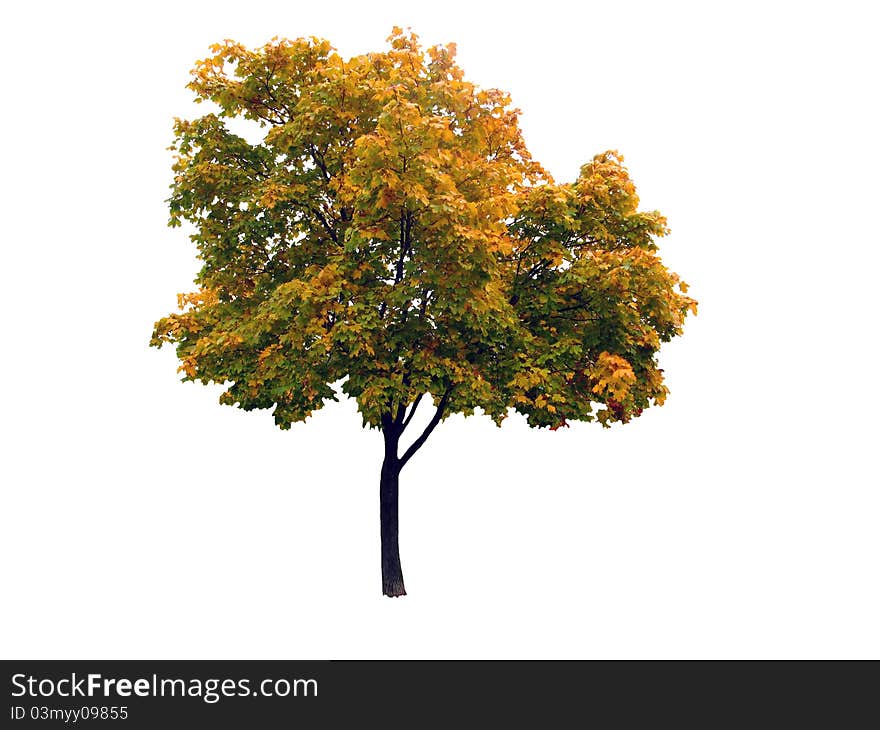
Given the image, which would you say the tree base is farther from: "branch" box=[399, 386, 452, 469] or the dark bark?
"branch" box=[399, 386, 452, 469]

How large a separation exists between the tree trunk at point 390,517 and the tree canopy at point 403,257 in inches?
30.5

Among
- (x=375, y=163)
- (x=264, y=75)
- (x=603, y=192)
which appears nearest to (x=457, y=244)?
(x=375, y=163)

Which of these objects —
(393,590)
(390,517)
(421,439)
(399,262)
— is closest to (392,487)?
(390,517)

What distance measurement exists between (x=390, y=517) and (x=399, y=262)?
5.55 metres

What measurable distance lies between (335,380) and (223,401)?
9.19 feet

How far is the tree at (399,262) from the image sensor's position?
1741cm

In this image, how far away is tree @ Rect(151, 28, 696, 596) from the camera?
17406 mm

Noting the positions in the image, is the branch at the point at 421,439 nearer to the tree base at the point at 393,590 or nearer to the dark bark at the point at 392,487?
the dark bark at the point at 392,487

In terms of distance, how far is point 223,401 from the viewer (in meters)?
19.2

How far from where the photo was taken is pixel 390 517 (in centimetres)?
1962

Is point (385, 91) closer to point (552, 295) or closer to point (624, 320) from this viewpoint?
point (552, 295)

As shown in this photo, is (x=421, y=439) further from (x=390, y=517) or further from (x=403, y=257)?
(x=403, y=257)

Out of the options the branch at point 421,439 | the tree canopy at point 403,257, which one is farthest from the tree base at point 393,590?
the tree canopy at point 403,257

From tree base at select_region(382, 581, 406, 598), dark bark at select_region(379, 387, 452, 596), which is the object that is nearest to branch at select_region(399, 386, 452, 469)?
dark bark at select_region(379, 387, 452, 596)
